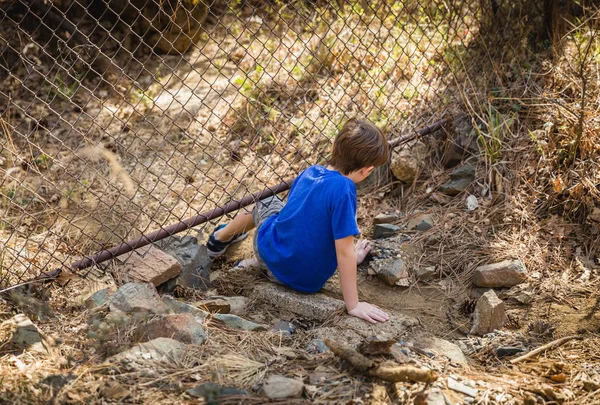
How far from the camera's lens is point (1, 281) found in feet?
10.5

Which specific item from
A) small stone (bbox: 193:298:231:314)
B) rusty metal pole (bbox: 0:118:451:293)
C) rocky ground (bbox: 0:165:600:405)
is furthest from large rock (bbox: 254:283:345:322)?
rusty metal pole (bbox: 0:118:451:293)

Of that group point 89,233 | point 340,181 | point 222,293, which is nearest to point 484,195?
point 340,181

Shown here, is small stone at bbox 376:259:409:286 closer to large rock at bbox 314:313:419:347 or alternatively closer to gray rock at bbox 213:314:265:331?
large rock at bbox 314:313:419:347

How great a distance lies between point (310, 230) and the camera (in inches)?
129

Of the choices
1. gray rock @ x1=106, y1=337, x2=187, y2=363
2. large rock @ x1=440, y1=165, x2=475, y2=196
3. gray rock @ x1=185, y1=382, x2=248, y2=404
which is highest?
large rock @ x1=440, y1=165, x2=475, y2=196

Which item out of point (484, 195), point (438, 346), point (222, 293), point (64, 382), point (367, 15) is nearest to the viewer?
point (64, 382)

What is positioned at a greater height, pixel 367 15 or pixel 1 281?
pixel 367 15

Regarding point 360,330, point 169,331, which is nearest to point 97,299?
point 169,331

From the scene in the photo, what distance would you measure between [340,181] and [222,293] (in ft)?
3.29

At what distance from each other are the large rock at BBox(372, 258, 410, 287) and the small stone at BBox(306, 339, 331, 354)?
35.0 inches

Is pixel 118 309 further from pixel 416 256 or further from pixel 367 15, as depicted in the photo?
pixel 367 15

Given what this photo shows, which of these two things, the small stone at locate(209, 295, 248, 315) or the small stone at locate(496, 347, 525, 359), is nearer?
the small stone at locate(496, 347, 525, 359)

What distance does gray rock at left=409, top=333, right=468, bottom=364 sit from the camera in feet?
9.40

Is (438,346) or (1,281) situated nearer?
(438,346)
